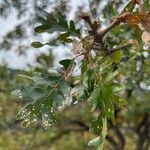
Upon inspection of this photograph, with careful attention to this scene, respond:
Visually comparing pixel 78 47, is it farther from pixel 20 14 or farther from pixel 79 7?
pixel 79 7

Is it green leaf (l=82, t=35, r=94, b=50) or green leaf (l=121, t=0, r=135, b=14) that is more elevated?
green leaf (l=121, t=0, r=135, b=14)

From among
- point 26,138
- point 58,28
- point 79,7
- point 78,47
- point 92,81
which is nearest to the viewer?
point 78,47

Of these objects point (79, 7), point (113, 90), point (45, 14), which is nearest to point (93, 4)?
Answer: point (79, 7)

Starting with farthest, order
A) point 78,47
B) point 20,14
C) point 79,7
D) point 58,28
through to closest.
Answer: point 79,7 → point 20,14 → point 58,28 → point 78,47

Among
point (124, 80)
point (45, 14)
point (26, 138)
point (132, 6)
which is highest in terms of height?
point (132, 6)

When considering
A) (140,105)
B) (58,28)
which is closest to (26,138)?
(140,105)

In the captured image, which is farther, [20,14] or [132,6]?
[20,14]

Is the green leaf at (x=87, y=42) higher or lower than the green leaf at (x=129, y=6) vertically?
lower

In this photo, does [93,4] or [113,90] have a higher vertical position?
[113,90]

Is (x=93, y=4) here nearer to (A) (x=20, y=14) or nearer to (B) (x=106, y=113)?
(A) (x=20, y=14)
